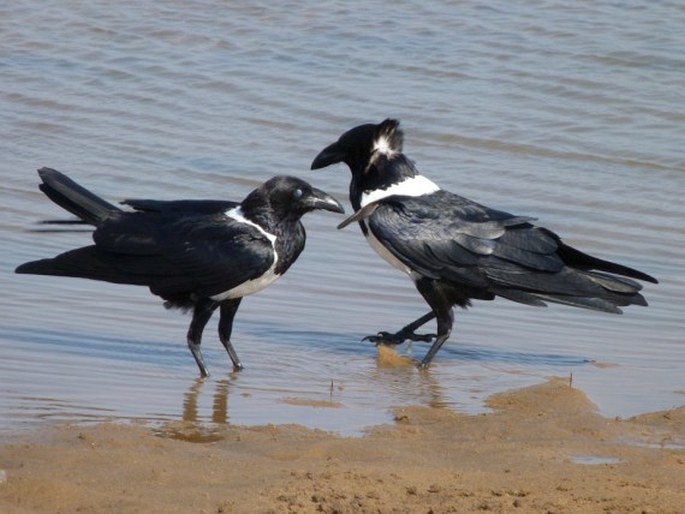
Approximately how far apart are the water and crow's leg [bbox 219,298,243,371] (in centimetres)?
11

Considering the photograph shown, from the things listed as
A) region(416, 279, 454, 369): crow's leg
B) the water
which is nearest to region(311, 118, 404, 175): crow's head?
the water

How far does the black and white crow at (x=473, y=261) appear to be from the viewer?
8.02 m

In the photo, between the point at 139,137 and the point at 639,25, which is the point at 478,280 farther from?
the point at 639,25

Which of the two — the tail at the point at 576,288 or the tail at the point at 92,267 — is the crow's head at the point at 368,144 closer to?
the tail at the point at 576,288

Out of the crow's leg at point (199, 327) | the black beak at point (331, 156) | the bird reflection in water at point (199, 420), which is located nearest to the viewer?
the bird reflection in water at point (199, 420)

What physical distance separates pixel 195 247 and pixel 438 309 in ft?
4.63

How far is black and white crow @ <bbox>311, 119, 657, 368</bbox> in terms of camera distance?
802 centimetres

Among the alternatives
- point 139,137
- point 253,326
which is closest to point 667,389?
point 253,326

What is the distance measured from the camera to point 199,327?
24.0ft

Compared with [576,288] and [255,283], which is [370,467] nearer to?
[255,283]

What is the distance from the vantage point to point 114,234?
24.5ft

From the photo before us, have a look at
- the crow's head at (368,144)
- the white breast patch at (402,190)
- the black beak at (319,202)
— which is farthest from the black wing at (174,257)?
the crow's head at (368,144)

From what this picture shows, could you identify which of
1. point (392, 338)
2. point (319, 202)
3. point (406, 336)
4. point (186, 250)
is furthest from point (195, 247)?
point (406, 336)

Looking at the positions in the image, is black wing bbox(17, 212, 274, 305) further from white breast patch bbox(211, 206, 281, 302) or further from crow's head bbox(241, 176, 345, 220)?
crow's head bbox(241, 176, 345, 220)
